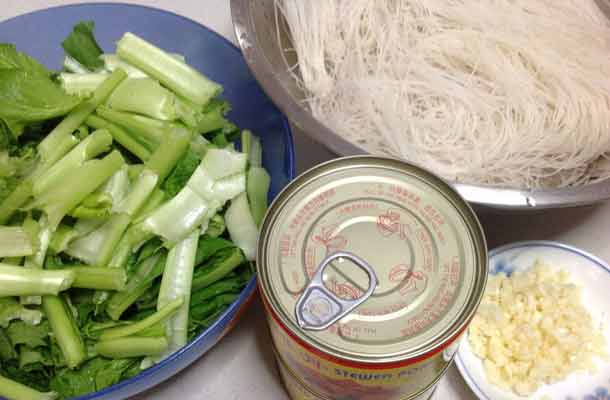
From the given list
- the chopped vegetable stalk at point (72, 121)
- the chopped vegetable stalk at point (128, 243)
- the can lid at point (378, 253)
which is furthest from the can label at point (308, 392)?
the chopped vegetable stalk at point (72, 121)

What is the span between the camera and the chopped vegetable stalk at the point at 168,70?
1.19 metres

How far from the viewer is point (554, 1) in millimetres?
1376

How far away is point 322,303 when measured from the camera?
74 cm

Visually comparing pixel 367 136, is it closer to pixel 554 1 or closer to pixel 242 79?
pixel 242 79

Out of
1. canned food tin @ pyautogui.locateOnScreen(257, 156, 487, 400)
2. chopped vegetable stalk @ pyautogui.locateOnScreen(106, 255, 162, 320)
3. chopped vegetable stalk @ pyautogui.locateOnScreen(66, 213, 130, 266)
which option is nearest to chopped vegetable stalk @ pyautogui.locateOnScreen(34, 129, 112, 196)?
Result: chopped vegetable stalk @ pyautogui.locateOnScreen(66, 213, 130, 266)

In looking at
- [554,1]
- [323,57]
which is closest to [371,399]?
[323,57]

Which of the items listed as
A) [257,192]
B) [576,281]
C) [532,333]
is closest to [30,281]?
[257,192]

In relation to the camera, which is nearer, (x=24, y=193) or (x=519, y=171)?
(x=24, y=193)

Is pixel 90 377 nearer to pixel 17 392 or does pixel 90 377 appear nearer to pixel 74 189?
pixel 17 392

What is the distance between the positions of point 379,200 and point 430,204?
2.9 inches

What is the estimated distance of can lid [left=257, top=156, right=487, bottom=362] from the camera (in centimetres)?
73

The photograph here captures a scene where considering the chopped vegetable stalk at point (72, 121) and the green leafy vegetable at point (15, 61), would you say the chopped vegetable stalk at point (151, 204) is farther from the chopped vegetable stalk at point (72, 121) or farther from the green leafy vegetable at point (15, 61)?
the green leafy vegetable at point (15, 61)

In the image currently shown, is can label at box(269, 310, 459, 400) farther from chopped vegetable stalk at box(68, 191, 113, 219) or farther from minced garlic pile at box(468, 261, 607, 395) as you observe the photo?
chopped vegetable stalk at box(68, 191, 113, 219)

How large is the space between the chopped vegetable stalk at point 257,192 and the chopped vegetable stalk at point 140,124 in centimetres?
19
